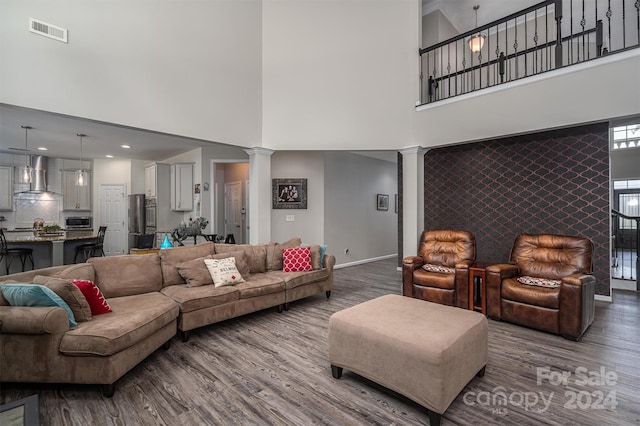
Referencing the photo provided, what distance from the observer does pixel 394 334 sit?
2057 millimetres

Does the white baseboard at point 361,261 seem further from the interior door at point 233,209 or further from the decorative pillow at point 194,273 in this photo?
the decorative pillow at point 194,273

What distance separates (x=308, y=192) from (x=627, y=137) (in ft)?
33.3

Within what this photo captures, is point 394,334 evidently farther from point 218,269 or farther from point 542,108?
point 542,108

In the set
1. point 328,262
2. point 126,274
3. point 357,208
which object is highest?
point 357,208

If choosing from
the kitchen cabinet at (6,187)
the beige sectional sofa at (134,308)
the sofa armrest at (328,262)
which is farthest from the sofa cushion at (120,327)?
the kitchen cabinet at (6,187)

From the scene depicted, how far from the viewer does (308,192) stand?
657 cm

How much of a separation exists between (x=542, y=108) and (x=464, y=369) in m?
3.74

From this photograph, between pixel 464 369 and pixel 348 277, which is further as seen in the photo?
pixel 348 277

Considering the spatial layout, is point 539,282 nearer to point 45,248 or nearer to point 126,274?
point 126,274

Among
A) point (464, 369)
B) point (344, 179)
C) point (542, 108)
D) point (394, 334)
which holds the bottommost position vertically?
point (464, 369)

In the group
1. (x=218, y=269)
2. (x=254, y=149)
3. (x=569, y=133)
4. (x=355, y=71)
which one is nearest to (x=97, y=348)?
(x=218, y=269)

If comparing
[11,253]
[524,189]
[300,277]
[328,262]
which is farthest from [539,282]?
[11,253]

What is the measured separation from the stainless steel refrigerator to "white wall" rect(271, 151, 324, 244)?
→ 392 cm

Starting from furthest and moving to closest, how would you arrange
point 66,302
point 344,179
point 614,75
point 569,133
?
point 344,179, point 569,133, point 614,75, point 66,302
